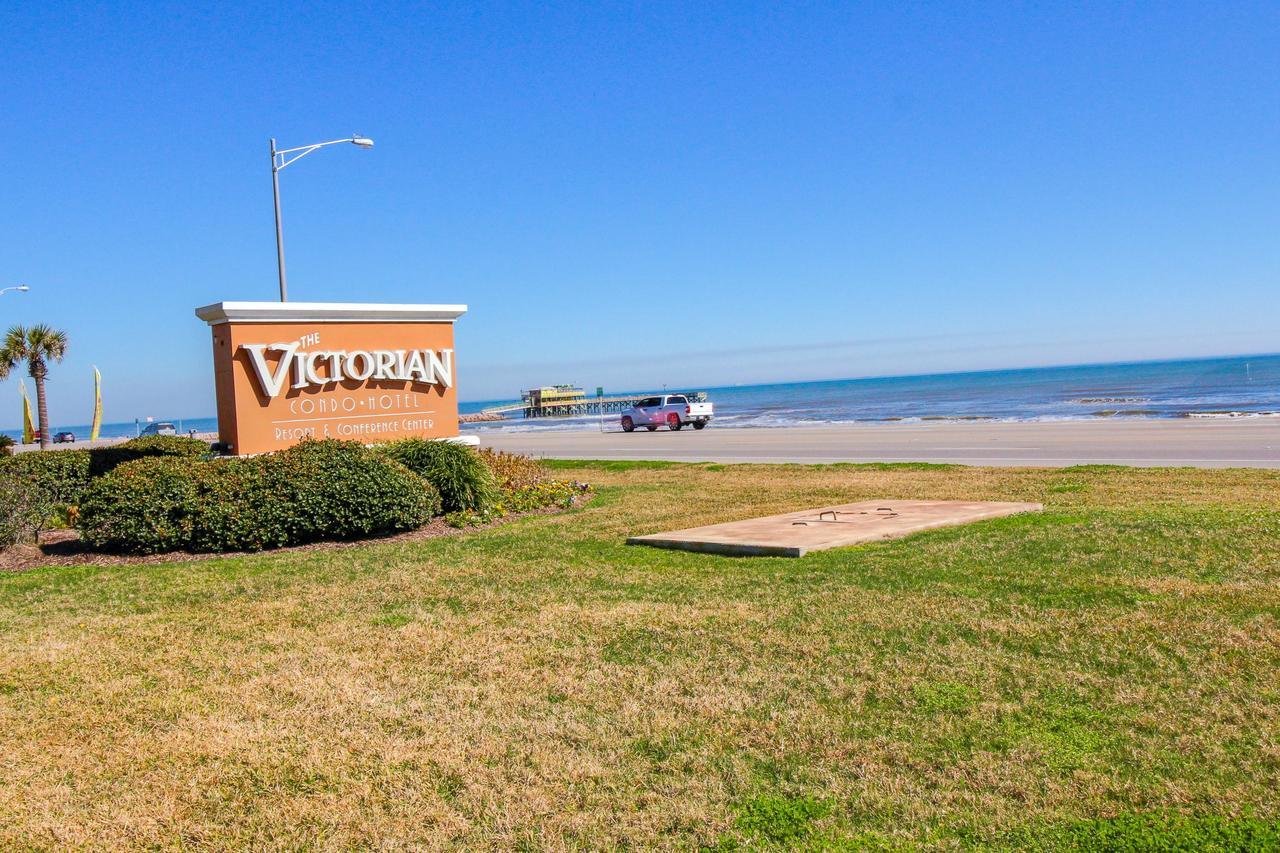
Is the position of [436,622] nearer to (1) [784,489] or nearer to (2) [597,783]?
(2) [597,783]

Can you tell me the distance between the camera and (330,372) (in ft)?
44.2

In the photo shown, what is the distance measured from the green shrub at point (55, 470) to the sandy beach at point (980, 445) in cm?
1291

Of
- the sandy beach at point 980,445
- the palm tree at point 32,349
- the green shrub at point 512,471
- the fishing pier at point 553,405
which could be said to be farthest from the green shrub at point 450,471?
the fishing pier at point 553,405

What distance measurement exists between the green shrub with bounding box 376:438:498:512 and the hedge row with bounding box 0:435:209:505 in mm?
3068

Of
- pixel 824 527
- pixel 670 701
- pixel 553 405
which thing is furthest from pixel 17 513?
pixel 553 405

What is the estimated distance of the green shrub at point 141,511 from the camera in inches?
406

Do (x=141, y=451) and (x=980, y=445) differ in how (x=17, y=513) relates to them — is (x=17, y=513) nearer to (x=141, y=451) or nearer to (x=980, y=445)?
(x=141, y=451)

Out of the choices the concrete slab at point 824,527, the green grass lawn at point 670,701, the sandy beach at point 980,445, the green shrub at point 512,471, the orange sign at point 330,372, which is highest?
the orange sign at point 330,372

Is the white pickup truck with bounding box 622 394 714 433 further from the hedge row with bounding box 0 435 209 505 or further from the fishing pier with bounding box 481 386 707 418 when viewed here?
the fishing pier with bounding box 481 386 707 418

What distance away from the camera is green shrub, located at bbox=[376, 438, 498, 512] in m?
12.6

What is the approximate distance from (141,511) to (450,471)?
12.0 ft

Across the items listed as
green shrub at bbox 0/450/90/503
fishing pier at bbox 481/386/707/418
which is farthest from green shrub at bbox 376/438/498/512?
fishing pier at bbox 481/386/707/418

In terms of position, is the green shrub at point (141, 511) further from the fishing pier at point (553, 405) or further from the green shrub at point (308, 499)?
the fishing pier at point (553, 405)

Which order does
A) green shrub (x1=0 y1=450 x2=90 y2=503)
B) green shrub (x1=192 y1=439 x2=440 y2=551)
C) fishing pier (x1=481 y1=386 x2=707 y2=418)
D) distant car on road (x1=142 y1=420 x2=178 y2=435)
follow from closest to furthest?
green shrub (x1=192 y1=439 x2=440 y2=551), green shrub (x1=0 y1=450 x2=90 y2=503), distant car on road (x1=142 y1=420 x2=178 y2=435), fishing pier (x1=481 y1=386 x2=707 y2=418)
